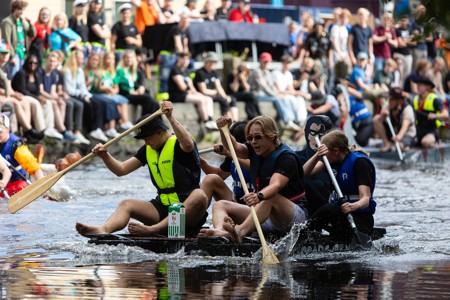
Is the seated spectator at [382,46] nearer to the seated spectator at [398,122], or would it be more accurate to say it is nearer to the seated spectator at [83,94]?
the seated spectator at [398,122]

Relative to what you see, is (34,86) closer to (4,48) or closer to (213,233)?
(4,48)

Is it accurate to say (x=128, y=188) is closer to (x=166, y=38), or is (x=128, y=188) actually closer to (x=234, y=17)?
(x=166, y=38)

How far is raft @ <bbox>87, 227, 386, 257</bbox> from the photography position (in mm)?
10625

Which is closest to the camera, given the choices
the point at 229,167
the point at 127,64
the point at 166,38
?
the point at 229,167

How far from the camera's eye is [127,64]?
76.3ft

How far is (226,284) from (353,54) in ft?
65.5

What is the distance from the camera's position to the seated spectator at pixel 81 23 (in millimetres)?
22766

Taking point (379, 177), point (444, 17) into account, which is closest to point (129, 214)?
point (444, 17)

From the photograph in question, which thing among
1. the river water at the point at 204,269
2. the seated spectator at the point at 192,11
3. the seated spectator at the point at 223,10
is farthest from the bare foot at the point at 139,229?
the seated spectator at the point at 223,10

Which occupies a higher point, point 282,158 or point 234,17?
point 234,17

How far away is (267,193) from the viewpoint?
35.0 ft

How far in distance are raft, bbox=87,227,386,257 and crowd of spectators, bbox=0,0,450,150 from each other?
6.82 meters

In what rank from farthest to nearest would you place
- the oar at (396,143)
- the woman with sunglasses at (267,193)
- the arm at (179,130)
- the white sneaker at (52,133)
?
1. the oar at (396,143)
2. the white sneaker at (52,133)
3. the arm at (179,130)
4. the woman with sunglasses at (267,193)

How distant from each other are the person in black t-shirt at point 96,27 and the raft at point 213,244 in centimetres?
1246
